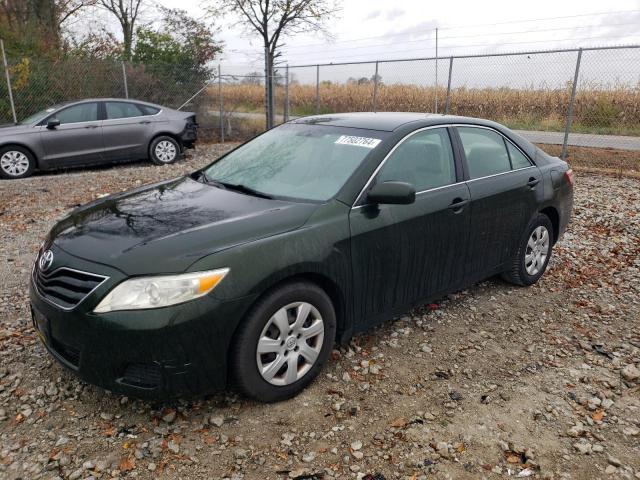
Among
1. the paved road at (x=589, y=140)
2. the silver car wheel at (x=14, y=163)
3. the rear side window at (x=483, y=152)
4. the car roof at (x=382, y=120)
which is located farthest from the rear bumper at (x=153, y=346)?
the paved road at (x=589, y=140)

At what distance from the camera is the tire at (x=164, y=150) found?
10.8m

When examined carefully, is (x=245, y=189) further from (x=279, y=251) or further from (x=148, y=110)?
(x=148, y=110)

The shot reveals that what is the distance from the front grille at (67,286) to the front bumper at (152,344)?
5cm

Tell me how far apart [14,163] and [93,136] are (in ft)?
4.77

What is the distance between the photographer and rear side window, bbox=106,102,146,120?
1032 centimetres

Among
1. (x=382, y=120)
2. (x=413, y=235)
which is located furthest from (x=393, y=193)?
(x=382, y=120)

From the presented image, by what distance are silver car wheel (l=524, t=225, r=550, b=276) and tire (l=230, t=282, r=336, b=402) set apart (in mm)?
2396

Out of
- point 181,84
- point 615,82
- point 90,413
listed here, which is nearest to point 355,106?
point 181,84

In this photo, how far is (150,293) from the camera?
256 cm

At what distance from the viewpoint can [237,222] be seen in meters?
2.95

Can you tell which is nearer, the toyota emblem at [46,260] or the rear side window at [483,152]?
the toyota emblem at [46,260]

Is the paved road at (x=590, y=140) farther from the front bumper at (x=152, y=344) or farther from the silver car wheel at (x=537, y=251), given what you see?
the front bumper at (x=152, y=344)

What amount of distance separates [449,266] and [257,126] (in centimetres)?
1349

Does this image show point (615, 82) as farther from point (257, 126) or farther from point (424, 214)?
point (424, 214)
